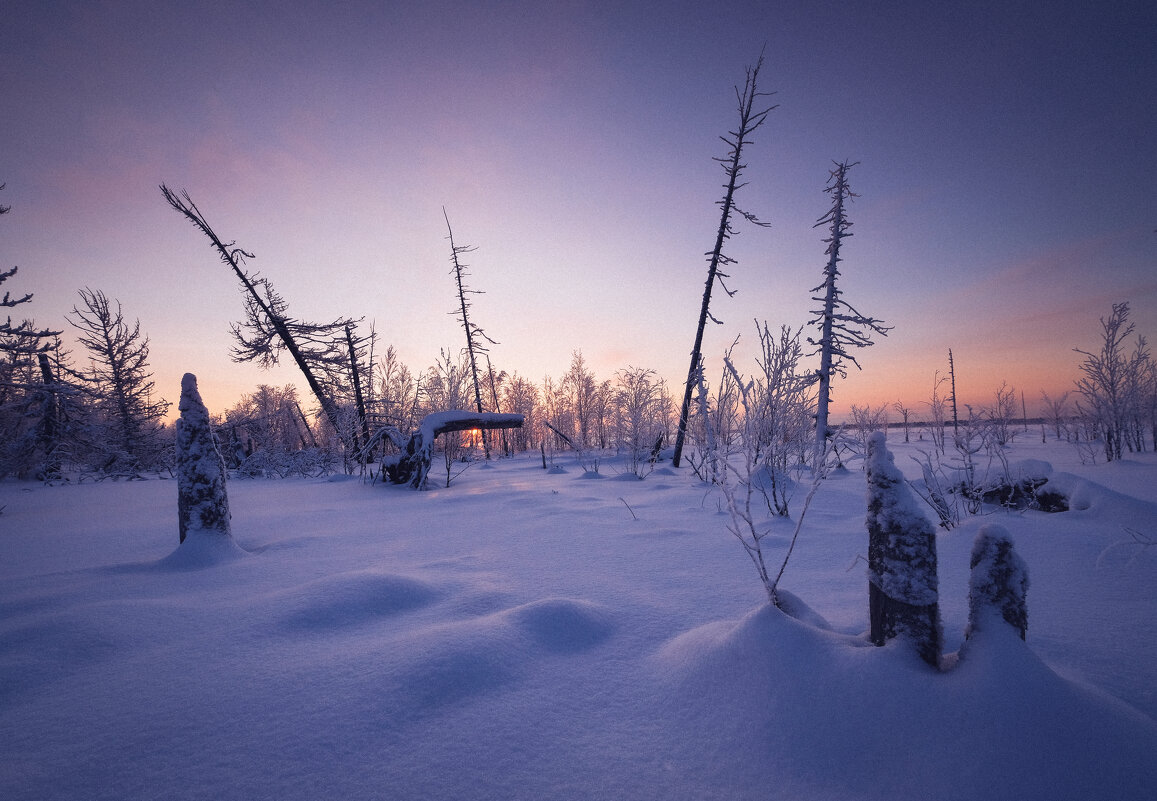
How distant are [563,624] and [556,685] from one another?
0.55 meters

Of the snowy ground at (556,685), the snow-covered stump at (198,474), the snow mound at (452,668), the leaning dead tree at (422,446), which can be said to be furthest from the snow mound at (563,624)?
the leaning dead tree at (422,446)

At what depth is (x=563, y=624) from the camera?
104 inches

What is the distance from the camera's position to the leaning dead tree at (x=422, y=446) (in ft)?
31.7

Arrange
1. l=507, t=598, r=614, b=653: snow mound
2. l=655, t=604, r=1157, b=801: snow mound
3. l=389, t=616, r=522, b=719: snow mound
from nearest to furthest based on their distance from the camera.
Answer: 1. l=655, t=604, r=1157, b=801: snow mound
2. l=389, t=616, r=522, b=719: snow mound
3. l=507, t=598, r=614, b=653: snow mound

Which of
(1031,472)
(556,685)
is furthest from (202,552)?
(1031,472)

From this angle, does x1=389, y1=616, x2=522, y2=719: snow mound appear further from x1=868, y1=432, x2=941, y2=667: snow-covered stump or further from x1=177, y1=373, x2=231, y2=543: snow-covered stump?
x1=177, y1=373, x2=231, y2=543: snow-covered stump

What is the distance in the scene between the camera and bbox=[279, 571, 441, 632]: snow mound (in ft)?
9.04

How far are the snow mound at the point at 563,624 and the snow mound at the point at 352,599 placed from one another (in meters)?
0.94

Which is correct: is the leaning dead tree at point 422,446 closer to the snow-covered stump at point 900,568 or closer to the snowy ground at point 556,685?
the snowy ground at point 556,685

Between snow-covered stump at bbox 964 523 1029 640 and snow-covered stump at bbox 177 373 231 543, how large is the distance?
238 inches

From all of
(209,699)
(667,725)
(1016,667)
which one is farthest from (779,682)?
(209,699)

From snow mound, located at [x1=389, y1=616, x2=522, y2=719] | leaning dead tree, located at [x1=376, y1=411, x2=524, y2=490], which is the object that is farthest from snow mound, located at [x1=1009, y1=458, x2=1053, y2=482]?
leaning dead tree, located at [x1=376, y1=411, x2=524, y2=490]

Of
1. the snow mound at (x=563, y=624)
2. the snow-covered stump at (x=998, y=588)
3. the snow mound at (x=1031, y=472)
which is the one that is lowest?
the snow mound at (x=563, y=624)

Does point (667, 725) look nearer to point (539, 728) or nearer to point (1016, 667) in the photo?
point (539, 728)
